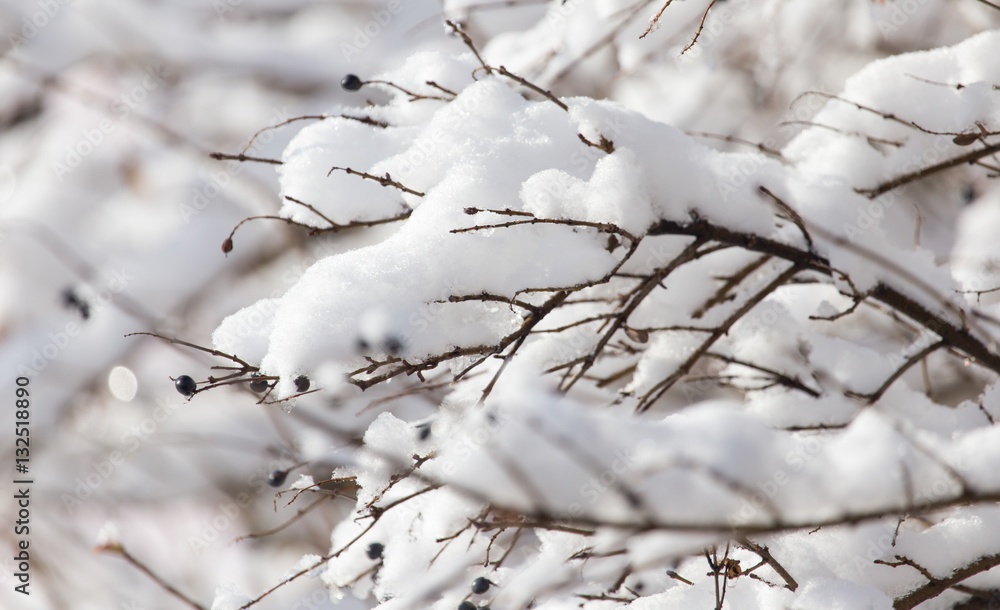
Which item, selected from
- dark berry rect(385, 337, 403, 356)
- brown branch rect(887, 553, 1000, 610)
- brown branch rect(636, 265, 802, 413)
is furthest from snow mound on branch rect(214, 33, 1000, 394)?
brown branch rect(887, 553, 1000, 610)

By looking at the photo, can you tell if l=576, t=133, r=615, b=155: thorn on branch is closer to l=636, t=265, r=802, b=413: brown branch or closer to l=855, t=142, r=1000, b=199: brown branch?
l=636, t=265, r=802, b=413: brown branch

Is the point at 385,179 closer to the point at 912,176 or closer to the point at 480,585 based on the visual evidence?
the point at 480,585

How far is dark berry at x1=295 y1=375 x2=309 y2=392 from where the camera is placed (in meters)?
0.90

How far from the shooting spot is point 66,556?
3855 mm

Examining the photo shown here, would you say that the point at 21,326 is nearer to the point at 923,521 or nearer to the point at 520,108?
the point at 520,108

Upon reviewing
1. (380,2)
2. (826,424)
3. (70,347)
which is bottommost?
(826,424)

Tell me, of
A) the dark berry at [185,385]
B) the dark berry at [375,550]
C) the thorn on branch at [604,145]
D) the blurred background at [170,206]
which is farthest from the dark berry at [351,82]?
the blurred background at [170,206]

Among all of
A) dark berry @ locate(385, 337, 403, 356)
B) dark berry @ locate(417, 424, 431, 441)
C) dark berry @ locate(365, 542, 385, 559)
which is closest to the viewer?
dark berry @ locate(385, 337, 403, 356)

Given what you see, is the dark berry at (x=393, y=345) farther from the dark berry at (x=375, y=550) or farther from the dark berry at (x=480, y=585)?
the dark berry at (x=375, y=550)

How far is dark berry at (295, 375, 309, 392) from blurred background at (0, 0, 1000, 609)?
215cm

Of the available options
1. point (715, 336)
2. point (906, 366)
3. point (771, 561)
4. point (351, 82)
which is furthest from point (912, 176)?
point (351, 82)

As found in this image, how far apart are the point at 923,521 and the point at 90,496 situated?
487 centimetres

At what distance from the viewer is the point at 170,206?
3.78 m

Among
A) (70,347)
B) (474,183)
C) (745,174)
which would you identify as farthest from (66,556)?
(745,174)
